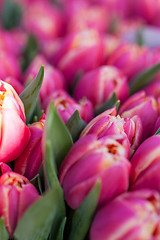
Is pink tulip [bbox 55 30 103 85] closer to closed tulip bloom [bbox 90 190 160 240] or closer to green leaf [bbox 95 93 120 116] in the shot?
green leaf [bbox 95 93 120 116]

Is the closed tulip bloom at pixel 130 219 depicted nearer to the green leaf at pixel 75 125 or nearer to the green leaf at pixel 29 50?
the green leaf at pixel 75 125

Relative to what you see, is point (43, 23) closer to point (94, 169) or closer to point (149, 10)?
point (149, 10)

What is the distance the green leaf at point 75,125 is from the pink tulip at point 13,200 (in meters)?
0.10

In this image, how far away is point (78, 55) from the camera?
0.70m

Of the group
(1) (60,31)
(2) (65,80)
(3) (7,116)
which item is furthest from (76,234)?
(1) (60,31)

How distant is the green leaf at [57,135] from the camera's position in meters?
0.35

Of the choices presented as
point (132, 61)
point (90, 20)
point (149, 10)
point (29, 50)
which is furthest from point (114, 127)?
point (149, 10)

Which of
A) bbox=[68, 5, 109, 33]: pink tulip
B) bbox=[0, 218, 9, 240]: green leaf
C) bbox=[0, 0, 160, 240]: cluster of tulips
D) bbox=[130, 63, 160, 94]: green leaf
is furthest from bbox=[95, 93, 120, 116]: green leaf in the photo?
bbox=[68, 5, 109, 33]: pink tulip

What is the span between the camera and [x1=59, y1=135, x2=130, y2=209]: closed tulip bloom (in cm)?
36

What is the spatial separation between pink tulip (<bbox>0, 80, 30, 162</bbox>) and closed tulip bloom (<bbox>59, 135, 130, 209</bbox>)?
7cm

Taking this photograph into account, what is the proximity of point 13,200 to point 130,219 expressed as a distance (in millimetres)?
131

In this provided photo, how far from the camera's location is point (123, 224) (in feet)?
1.06

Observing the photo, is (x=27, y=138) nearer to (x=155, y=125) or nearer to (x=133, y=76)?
(x=155, y=125)

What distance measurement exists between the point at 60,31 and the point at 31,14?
114 millimetres
